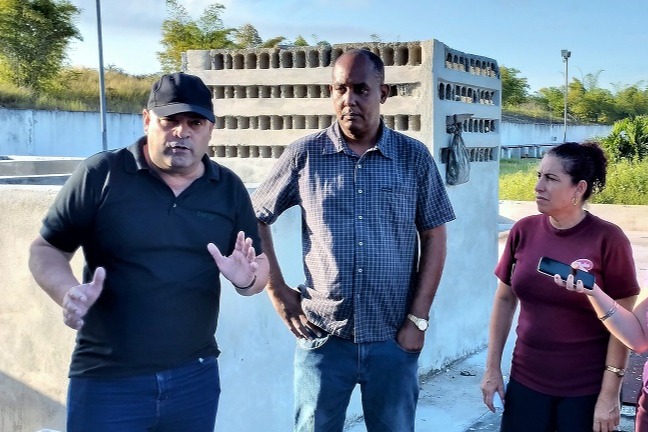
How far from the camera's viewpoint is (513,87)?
65.9 meters

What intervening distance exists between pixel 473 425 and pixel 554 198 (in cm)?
243

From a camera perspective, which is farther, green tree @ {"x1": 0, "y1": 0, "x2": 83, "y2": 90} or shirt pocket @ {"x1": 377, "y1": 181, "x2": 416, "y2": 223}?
green tree @ {"x1": 0, "y1": 0, "x2": 83, "y2": 90}

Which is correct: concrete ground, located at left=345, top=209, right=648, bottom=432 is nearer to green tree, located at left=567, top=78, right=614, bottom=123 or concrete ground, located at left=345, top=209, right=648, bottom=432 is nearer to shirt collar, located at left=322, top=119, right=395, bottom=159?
shirt collar, located at left=322, top=119, right=395, bottom=159

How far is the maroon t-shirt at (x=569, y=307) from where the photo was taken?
2580 millimetres

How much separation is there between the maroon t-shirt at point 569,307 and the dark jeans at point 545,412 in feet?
0.10

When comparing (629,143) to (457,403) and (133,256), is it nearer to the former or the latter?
(457,403)

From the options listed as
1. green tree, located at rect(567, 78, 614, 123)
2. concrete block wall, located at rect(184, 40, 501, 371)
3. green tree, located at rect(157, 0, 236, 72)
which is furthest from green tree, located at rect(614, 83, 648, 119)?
concrete block wall, located at rect(184, 40, 501, 371)

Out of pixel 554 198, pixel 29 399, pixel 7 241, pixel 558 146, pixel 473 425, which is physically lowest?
pixel 473 425

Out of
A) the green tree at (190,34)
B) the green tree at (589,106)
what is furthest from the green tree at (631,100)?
the green tree at (190,34)

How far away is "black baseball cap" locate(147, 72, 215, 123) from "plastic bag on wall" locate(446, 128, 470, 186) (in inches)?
124

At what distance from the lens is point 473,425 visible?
15.4ft

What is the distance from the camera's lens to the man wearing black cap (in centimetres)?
225

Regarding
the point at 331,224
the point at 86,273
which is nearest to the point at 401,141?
the point at 331,224

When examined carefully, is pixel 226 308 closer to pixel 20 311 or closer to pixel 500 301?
pixel 20 311
